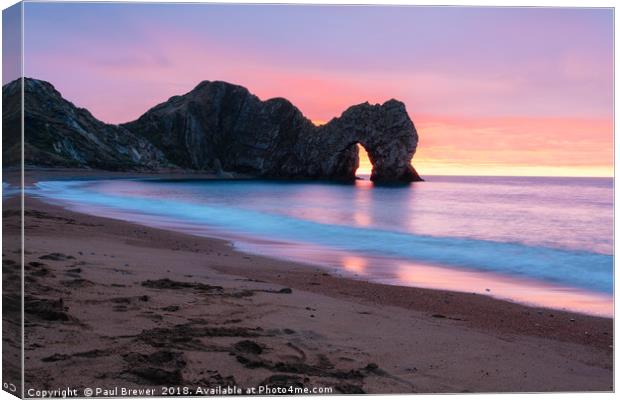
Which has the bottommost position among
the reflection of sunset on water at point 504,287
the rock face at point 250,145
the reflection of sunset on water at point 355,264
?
the reflection of sunset on water at point 355,264

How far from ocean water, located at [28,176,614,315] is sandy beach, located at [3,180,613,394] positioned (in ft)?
3.33

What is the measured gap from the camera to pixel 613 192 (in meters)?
4.43

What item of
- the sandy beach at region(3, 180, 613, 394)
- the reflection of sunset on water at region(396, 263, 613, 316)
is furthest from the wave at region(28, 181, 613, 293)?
the sandy beach at region(3, 180, 613, 394)

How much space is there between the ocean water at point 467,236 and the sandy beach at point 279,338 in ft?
3.33

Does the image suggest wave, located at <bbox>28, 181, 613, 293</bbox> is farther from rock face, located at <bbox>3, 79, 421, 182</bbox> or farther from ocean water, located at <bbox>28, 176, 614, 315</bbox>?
rock face, located at <bbox>3, 79, 421, 182</bbox>

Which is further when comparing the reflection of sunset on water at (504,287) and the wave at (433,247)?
the wave at (433,247)

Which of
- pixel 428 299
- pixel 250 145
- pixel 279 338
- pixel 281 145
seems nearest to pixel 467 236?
pixel 428 299

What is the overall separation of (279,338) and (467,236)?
636 cm

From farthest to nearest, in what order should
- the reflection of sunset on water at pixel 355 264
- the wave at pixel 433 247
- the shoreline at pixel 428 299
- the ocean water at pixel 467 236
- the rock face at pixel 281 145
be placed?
the rock face at pixel 281 145, the reflection of sunset on water at pixel 355 264, the wave at pixel 433 247, the ocean water at pixel 467 236, the shoreline at pixel 428 299

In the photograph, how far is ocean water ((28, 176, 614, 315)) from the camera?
6211 millimetres

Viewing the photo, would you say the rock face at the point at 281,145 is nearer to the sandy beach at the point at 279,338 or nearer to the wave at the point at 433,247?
the wave at the point at 433,247

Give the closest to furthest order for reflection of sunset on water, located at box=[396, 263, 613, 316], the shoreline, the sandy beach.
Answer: the sandy beach → the shoreline → reflection of sunset on water, located at box=[396, 263, 613, 316]

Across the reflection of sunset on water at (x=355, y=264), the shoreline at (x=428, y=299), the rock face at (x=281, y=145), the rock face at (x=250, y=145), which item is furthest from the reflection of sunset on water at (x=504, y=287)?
the rock face at (x=281, y=145)

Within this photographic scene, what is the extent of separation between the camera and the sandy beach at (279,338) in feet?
12.4
